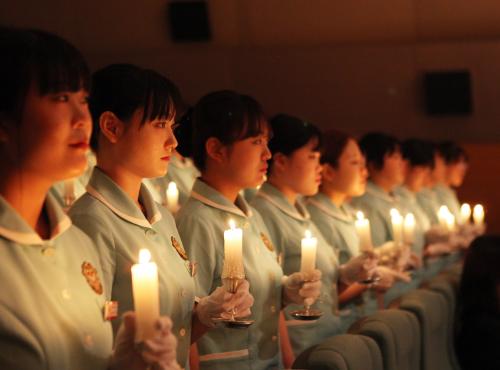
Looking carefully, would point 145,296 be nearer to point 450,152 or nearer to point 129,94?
point 129,94

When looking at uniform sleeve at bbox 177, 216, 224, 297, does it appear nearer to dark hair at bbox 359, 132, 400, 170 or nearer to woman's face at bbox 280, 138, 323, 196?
woman's face at bbox 280, 138, 323, 196

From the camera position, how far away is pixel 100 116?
2088 mm

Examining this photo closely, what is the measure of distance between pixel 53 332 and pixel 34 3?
653 cm

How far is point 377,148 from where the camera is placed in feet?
16.4

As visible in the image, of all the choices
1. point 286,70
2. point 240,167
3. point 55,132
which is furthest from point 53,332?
point 286,70

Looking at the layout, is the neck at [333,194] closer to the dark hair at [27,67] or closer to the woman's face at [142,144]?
the woman's face at [142,144]

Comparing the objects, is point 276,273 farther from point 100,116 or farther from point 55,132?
point 55,132

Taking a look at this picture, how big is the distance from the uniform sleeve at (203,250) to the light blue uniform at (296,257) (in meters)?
0.71

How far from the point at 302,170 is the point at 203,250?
0.92 meters

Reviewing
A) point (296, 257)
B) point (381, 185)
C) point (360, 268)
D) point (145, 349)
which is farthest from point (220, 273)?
point (381, 185)

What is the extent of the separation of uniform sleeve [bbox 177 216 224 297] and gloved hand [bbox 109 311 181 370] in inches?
32.9

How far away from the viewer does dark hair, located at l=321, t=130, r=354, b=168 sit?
12.8 feet

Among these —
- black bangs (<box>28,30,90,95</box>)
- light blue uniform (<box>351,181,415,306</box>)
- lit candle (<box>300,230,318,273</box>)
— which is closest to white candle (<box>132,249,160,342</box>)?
black bangs (<box>28,30,90,95</box>)

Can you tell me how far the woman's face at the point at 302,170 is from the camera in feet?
10.8
